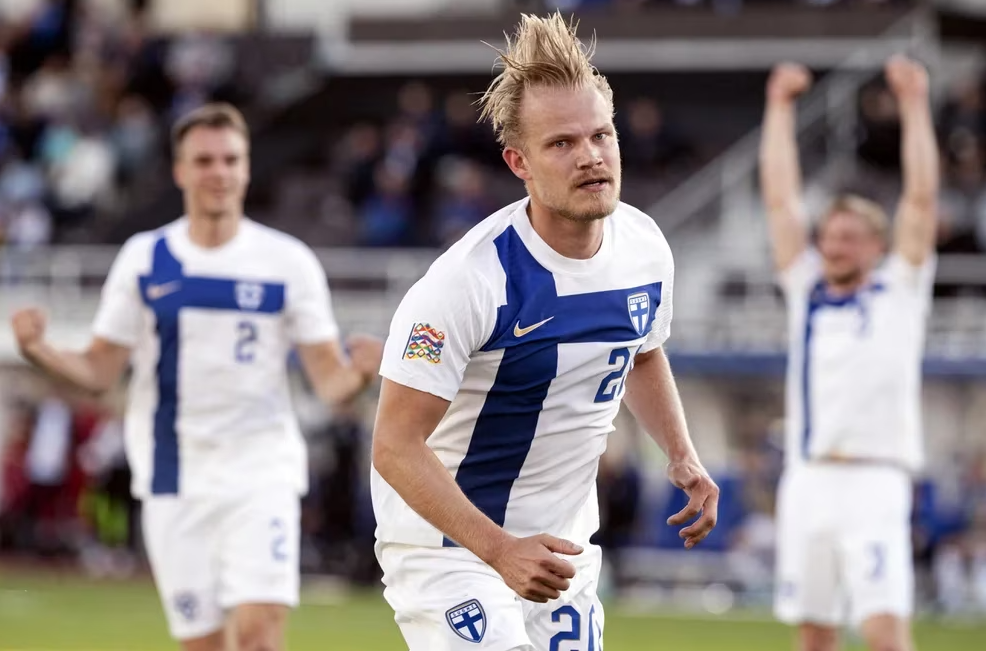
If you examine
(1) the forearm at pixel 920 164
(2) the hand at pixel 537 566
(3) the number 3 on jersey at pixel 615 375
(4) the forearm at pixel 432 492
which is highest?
(1) the forearm at pixel 920 164

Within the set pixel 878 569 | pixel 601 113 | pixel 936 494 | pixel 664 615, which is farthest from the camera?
pixel 936 494

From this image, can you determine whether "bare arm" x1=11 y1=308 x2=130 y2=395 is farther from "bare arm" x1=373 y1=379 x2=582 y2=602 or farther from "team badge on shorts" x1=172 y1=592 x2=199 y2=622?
"bare arm" x1=373 y1=379 x2=582 y2=602

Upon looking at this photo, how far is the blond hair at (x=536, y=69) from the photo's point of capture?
5711 mm

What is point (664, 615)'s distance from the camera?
711 inches

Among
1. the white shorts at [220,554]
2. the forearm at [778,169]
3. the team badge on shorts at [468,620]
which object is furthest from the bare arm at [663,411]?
the forearm at [778,169]

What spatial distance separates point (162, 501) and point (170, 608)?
19.7 inches

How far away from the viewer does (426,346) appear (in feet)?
18.1

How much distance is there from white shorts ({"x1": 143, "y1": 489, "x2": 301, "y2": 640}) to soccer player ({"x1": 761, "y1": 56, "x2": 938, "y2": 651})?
9.00 ft

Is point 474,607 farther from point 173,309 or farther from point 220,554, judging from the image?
point 173,309

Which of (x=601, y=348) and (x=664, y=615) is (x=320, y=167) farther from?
(x=601, y=348)

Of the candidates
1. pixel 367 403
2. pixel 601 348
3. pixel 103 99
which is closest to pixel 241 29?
pixel 103 99

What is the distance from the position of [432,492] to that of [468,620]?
1.62 ft

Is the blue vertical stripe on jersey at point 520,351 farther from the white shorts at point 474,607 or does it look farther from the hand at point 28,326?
the hand at point 28,326

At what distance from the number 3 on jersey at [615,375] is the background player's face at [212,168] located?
334cm
